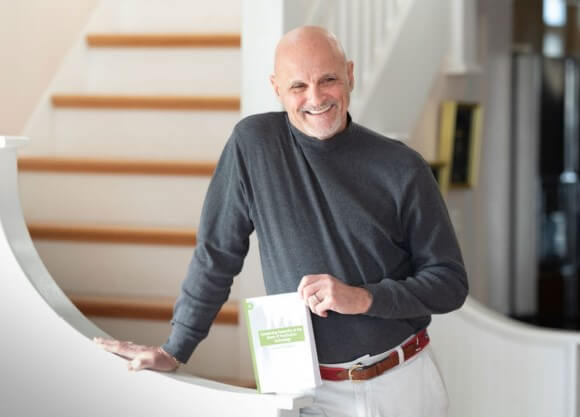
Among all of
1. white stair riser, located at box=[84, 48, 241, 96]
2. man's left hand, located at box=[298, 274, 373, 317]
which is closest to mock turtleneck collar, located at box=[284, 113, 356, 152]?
man's left hand, located at box=[298, 274, 373, 317]

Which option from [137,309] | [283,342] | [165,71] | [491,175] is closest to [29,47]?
[165,71]

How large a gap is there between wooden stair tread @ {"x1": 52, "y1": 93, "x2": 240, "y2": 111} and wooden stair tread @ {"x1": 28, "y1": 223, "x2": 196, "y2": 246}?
0.54m

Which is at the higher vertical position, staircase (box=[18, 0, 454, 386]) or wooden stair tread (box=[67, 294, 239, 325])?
staircase (box=[18, 0, 454, 386])

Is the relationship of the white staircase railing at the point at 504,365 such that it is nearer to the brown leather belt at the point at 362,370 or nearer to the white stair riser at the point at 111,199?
the white stair riser at the point at 111,199

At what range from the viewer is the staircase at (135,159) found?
3396mm

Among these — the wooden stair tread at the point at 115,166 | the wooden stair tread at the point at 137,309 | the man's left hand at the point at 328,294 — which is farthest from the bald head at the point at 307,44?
the wooden stair tread at the point at 115,166

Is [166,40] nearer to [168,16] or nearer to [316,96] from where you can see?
[168,16]

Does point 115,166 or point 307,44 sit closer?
point 307,44

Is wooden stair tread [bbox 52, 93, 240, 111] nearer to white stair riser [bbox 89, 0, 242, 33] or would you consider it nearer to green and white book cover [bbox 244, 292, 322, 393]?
white stair riser [bbox 89, 0, 242, 33]

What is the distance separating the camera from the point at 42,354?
217 centimetres

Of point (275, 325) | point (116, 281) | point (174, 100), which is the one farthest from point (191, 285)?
point (174, 100)

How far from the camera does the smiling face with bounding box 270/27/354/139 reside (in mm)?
1936

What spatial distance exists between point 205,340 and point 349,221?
1.43 m

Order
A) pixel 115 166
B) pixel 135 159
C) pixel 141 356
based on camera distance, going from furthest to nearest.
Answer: pixel 135 159
pixel 115 166
pixel 141 356
